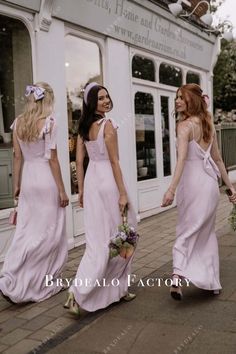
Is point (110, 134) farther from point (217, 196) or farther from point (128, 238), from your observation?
point (217, 196)

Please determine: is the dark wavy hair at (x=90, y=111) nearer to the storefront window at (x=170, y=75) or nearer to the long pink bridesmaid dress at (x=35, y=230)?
the long pink bridesmaid dress at (x=35, y=230)

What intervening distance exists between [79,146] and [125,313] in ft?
4.88

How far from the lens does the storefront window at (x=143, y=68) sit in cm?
874

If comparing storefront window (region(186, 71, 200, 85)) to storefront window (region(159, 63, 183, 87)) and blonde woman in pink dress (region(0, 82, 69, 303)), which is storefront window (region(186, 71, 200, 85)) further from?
blonde woman in pink dress (region(0, 82, 69, 303))

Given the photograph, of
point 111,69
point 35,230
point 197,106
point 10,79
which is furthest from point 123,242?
point 111,69

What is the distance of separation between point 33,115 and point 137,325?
6.69ft

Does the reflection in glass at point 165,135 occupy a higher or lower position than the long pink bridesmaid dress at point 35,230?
higher

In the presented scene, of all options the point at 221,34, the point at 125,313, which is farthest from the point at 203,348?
the point at 221,34

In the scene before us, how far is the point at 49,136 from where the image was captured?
14.8 ft

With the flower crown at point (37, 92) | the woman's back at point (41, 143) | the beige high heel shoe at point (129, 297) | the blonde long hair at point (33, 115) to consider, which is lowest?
the beige high heel shoe at point (129, 297)

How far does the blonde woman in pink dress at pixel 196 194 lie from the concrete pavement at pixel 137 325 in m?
0.24

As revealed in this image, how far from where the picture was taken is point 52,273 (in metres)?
4.71

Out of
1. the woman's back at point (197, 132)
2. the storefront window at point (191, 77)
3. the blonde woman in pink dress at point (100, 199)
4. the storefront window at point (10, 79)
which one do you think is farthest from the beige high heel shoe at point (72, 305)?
the storefront window at point (191, 77)

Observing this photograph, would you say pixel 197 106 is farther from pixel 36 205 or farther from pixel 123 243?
pixel 36 205
